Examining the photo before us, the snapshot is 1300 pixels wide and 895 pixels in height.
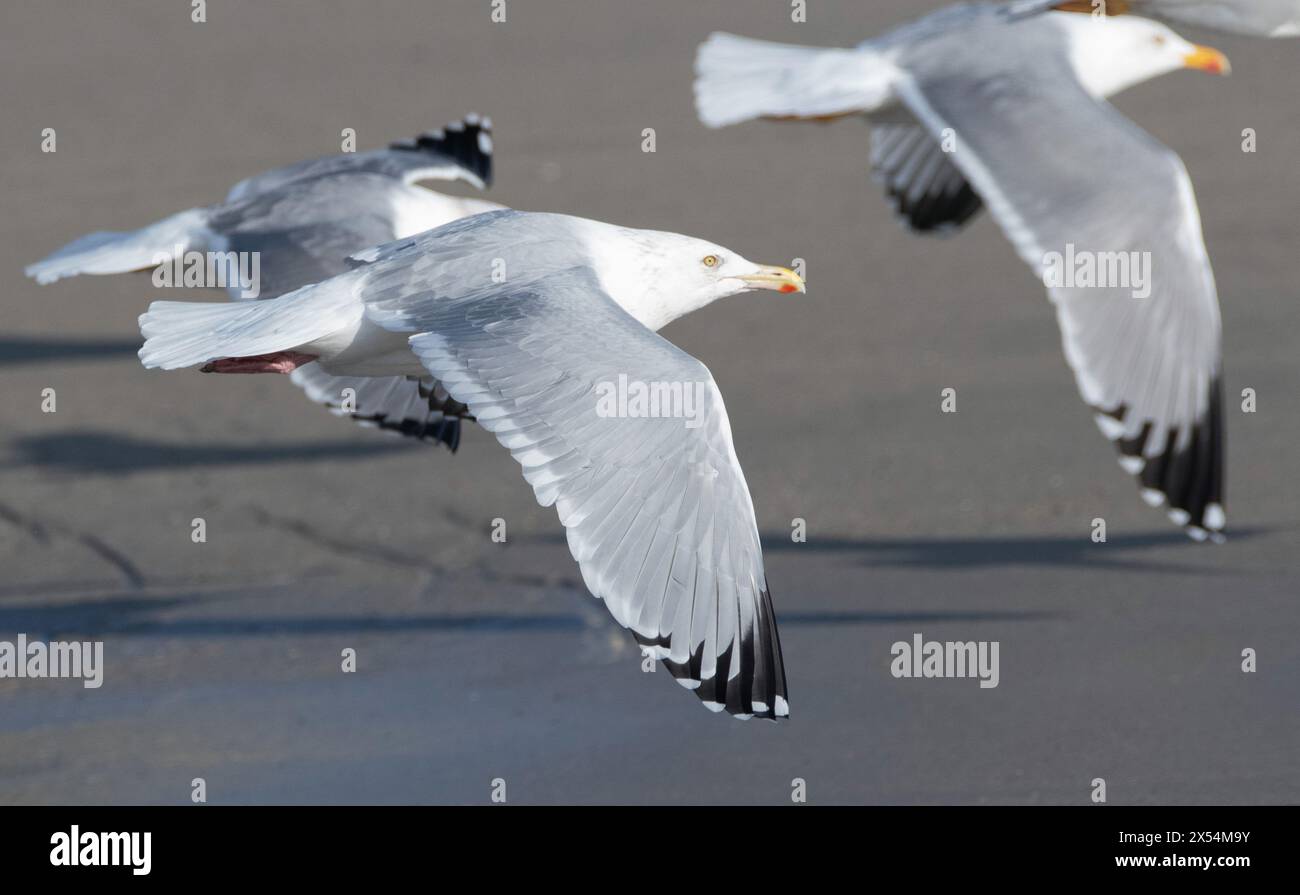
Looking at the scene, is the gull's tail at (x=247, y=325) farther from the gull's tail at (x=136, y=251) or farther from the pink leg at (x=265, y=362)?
the gull's tail at (x=136, y=251)

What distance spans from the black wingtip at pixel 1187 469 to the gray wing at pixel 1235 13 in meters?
1.76

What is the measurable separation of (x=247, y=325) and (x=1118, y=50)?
3.38 meters

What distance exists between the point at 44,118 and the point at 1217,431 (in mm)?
10152

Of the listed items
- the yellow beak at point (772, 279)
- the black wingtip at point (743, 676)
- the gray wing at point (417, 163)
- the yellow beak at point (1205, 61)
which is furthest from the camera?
the yellow beak at point (1205, 61)

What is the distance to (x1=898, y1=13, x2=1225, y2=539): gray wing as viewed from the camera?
5.24m

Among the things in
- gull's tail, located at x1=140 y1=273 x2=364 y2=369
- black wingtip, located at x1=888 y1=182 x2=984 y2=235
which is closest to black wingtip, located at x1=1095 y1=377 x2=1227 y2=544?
gull's tail, located at x1=140 y1=273 x2=364 y2=369

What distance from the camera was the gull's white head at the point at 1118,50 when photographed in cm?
657

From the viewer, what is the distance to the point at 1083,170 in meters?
5.62

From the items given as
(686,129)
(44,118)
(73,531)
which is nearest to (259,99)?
(44,118)

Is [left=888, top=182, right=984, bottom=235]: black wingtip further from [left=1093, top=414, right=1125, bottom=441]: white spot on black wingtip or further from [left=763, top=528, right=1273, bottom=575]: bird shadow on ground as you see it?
[left=1093, top=414, right=1125, bottom=441]: white spot on black wingtip

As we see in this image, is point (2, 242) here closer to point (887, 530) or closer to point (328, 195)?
point (328, 195)

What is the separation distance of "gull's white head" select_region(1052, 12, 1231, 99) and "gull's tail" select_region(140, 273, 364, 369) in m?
2.82

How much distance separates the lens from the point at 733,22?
600 inches

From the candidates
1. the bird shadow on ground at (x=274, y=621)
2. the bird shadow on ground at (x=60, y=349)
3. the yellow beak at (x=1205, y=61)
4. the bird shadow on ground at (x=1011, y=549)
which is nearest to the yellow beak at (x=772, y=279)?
the bird shadow on ground at (x=274, y=621)
